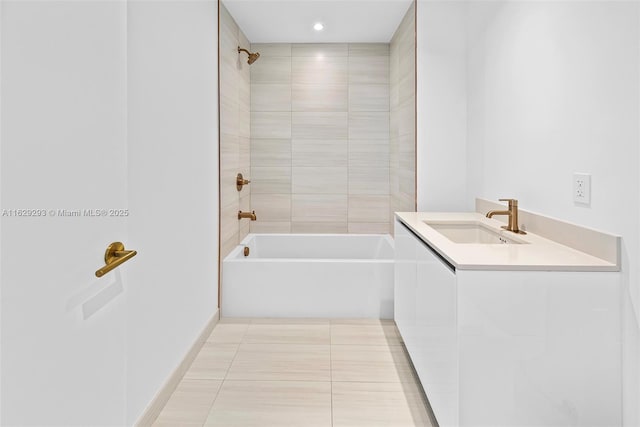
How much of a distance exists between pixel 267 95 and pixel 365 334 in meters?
2.43

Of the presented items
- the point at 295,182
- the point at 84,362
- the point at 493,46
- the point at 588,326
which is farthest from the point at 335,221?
the point at 84,362

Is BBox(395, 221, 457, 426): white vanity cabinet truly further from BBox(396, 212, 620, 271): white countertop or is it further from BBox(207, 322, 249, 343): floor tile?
BBox(207, 322, 249, 343): floor tile

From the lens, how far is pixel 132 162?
203cm

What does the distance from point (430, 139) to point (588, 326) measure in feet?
6.78

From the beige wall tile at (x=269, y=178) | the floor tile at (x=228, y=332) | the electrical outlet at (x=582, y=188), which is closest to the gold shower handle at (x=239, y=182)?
the beige wall tile at (x=269, y=178)

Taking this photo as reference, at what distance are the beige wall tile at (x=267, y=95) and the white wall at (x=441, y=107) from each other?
154 cm

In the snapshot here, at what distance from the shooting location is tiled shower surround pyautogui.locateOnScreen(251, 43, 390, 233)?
4.66 m

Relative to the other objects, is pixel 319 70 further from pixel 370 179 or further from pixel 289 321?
pixel 289 321

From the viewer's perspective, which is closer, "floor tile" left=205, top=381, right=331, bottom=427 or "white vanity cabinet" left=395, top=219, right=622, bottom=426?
"white vanity cabinet" left=395, top=219, right=622, bottom=426

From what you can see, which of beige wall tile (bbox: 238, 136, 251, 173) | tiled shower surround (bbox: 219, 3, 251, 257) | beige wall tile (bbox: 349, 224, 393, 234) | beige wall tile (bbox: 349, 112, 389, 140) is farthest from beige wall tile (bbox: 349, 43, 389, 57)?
beige wall tile (bbox: 349, 224, 393, 234)

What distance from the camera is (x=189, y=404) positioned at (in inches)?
93.8

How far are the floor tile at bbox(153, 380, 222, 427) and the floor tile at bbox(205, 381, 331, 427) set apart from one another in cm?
4

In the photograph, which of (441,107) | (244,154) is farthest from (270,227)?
(441,107)

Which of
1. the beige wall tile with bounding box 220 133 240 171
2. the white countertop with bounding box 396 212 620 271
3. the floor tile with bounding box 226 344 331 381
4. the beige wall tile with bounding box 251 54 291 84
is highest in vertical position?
the beige wall tile with bounding box 251 54 291 84
